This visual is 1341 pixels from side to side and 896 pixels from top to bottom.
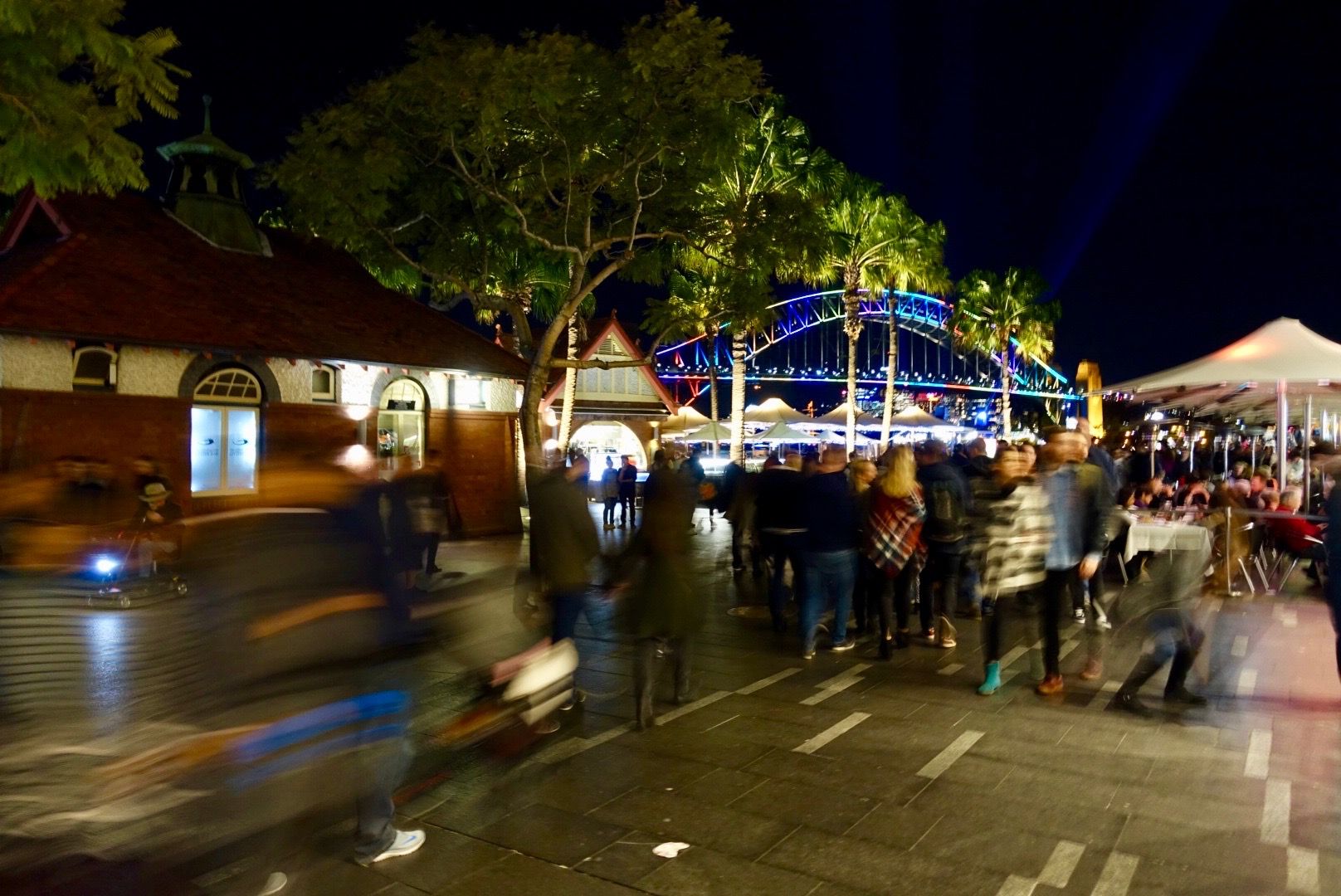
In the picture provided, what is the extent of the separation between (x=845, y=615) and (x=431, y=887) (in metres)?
5.06

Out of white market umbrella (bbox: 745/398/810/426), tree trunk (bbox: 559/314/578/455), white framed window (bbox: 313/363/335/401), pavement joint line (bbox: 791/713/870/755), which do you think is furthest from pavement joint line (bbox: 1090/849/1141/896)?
white market umbrella (bbox: 745/398/810/426)

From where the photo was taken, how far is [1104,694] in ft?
24.1

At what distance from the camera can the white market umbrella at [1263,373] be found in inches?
428

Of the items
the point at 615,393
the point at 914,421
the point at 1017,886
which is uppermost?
the point at 615,393

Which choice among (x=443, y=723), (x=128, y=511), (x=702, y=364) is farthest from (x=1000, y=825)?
(x=702, y=364)

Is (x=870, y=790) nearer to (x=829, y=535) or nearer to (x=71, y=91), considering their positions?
(x=829, y=535)

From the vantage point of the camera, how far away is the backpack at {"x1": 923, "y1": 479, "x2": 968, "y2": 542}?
8727mm

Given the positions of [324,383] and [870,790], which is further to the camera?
[324,383]

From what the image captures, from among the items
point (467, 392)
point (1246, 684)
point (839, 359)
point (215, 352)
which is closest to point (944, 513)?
point (1246, 684)

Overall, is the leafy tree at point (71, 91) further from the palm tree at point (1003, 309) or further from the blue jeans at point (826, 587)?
the palm tree at point (1003, 309)

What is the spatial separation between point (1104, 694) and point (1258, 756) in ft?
4.86

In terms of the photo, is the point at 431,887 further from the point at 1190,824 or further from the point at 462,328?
the point at 462,328

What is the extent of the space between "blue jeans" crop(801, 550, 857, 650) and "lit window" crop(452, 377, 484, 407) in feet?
39.9

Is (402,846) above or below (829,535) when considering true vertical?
below
